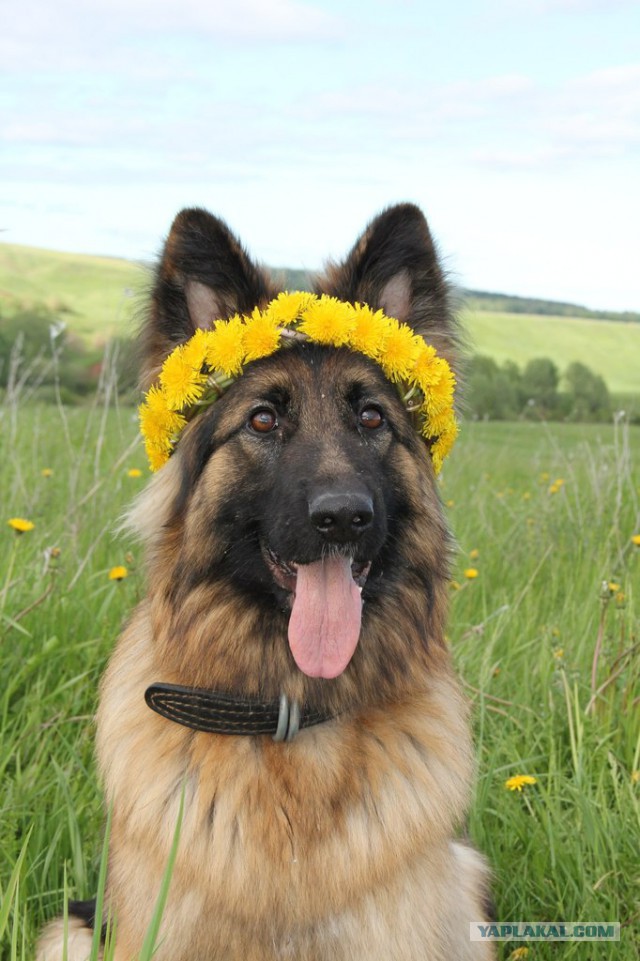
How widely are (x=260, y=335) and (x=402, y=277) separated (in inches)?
25.2

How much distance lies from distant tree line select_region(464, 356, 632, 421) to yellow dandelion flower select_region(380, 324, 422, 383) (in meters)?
7.93

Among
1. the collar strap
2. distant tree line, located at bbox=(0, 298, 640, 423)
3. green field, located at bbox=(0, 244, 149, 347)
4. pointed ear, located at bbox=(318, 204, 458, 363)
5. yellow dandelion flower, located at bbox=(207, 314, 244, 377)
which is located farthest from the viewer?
green field, located at bbox=(0, 244, 149, 347)

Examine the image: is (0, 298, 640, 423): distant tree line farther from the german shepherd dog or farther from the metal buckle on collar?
the metal buckle on collar

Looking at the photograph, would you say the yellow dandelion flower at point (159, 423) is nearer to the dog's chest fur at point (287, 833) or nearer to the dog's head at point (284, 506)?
the dog's head at point (284, 506)

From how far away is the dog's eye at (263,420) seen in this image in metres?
2.82

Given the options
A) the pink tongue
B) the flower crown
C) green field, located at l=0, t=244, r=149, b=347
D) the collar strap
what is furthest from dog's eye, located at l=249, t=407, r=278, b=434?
green field, located at l=0, t=244, r=149, b=347

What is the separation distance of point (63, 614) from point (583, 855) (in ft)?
8.24

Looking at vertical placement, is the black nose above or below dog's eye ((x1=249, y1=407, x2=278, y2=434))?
below

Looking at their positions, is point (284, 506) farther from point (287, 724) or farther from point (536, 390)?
point (536, 390)

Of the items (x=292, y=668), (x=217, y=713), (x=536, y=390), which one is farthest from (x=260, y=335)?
(x=536, y=390)

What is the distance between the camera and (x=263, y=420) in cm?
282

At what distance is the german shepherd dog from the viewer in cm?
247

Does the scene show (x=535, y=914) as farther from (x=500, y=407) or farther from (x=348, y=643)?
(x=500, y=407)

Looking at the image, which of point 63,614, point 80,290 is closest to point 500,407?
point 63,614
